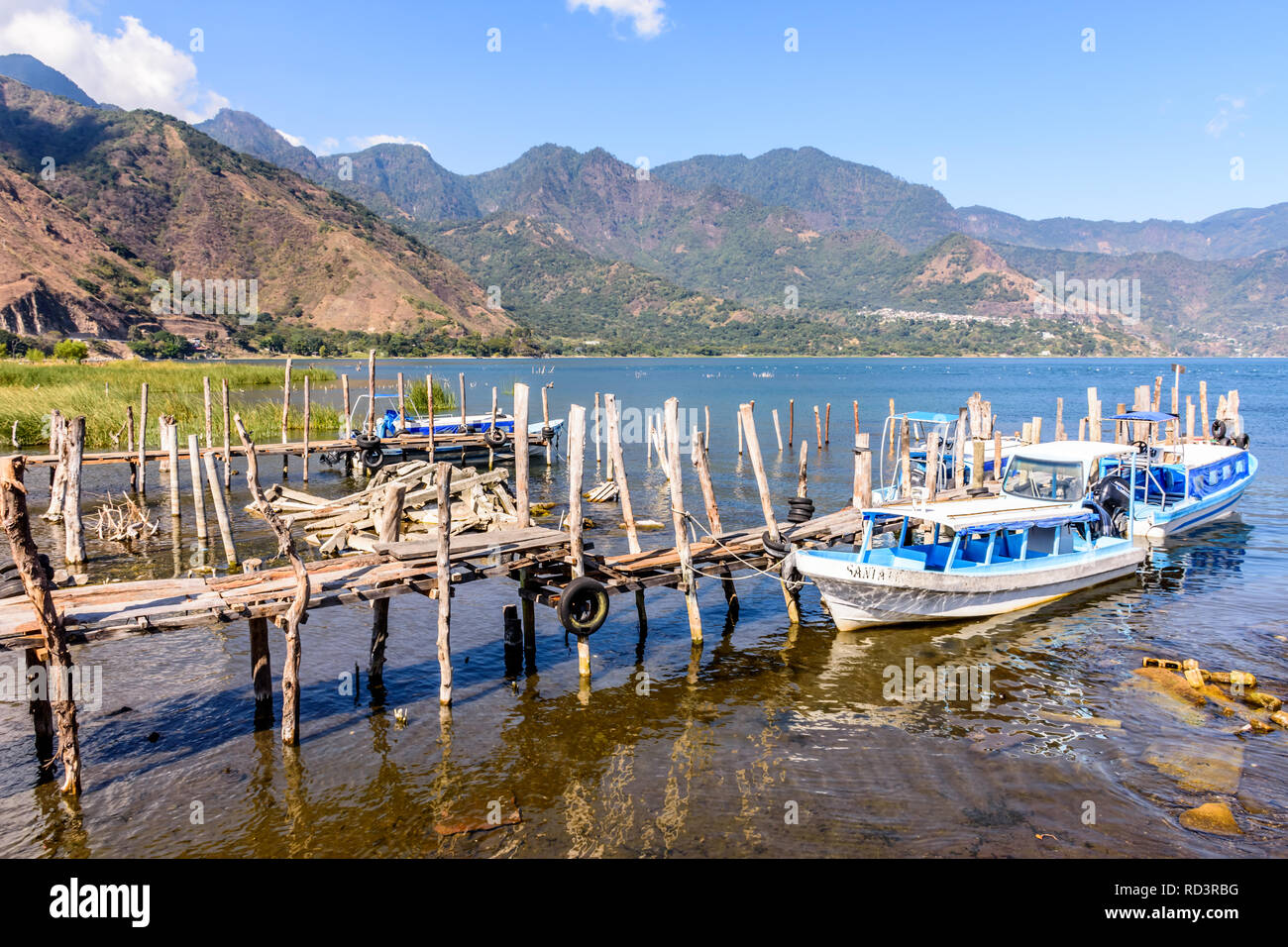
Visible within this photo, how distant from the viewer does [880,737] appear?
1217cm

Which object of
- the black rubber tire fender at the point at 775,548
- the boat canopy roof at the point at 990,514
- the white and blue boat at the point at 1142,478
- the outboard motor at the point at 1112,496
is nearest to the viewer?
the black rubber tire fender at the point at 775,548

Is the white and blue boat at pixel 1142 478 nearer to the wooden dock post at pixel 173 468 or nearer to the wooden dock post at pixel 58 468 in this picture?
Result: the wooden dock post at pixel 58 468

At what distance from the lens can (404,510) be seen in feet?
75.7

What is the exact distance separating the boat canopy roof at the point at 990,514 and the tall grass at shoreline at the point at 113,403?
29430 millimetres

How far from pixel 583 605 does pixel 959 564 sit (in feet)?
27.6

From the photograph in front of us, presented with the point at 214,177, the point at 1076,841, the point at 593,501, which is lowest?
the point at 1076,841

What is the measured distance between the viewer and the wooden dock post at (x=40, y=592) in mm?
9055

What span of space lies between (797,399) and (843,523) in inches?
2557

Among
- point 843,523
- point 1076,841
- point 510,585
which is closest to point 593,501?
point 510,585

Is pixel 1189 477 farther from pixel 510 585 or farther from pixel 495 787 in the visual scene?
pixel 495 787

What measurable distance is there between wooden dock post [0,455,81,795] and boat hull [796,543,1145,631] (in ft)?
39.5

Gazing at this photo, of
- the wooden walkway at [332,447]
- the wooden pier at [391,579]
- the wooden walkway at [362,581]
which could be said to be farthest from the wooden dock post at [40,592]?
the wooden walkway at [332,447]

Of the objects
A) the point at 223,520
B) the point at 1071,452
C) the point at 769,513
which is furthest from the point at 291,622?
the point at 1071,452

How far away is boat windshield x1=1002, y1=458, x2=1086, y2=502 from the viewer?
20719 millimetres
